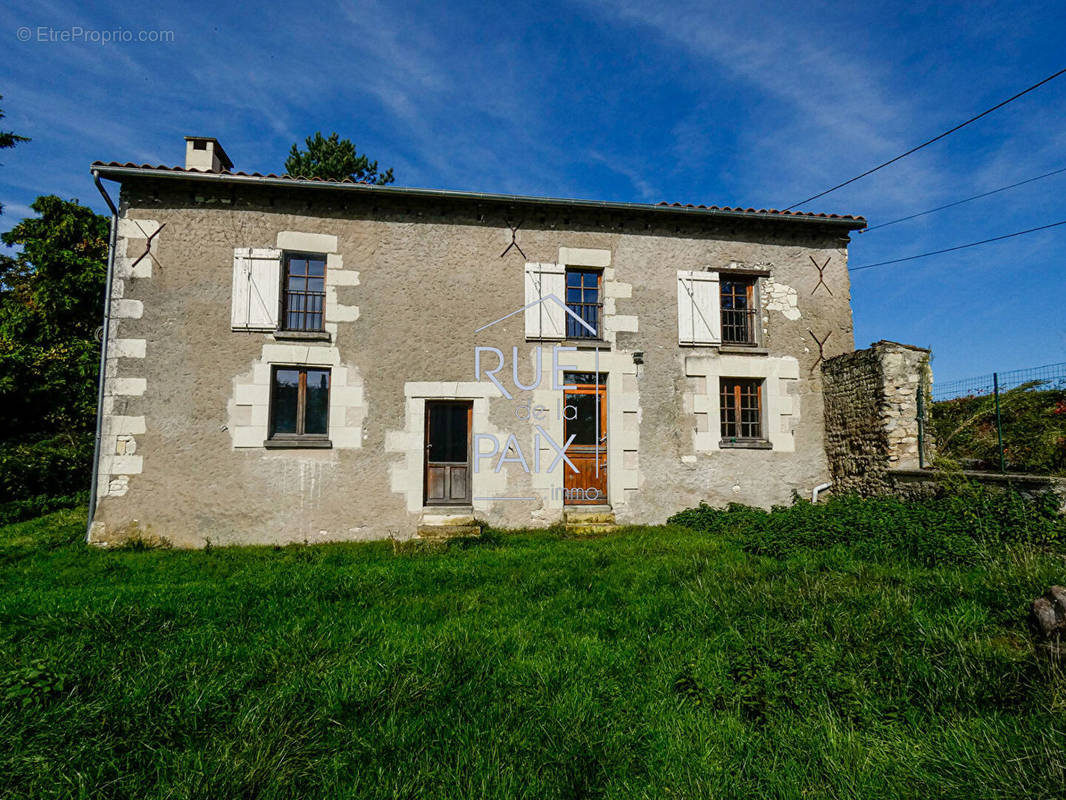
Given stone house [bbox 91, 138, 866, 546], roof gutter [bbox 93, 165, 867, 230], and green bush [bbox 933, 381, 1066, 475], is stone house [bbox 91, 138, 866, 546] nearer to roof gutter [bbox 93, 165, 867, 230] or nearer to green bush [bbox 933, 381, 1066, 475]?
roof gutter [bbox 93, 165, 867, 230]

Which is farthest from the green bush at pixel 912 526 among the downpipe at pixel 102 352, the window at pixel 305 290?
the downpipe at pixel 102 352

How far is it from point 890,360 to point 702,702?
7651mm

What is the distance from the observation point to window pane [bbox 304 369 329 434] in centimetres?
819

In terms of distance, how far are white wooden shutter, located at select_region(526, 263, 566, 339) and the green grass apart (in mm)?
4748

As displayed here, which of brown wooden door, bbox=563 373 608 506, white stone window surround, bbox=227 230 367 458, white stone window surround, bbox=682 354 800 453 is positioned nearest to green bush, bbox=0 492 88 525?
white stone window surround, bbox=227 230 367 458

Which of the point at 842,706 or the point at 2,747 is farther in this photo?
the point at 842,706

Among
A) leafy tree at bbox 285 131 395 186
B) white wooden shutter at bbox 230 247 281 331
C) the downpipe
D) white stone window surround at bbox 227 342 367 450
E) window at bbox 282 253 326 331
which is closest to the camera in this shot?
the downpipe

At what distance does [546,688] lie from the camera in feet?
10.0

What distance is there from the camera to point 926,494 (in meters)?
7.43

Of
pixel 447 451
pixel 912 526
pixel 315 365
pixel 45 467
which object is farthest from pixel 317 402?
pixel 912 526

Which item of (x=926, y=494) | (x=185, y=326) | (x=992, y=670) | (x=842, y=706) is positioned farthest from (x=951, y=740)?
(x=185, y=326)

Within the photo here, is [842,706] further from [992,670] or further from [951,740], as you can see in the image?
[992,670]

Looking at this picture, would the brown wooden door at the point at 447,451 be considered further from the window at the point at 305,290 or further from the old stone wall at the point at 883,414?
the old stone wall at the point at 883,414

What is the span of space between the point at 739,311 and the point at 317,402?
7956 millimetres
